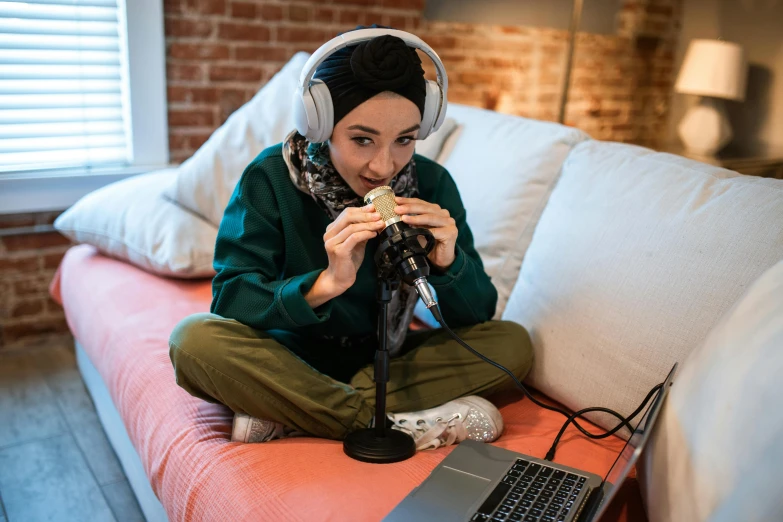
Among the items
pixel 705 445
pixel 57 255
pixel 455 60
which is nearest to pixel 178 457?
pixel 705 445

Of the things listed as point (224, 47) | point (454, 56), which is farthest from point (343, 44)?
point (454, 56)

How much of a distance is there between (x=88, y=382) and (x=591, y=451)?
1.62 meters

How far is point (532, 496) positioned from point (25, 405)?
171 centimetres

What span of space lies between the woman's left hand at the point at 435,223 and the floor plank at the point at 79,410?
1.07 m

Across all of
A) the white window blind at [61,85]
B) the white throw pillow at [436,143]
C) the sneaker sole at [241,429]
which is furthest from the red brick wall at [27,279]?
the sneaker sole at [241,429]

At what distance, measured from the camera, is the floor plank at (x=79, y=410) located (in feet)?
6.18

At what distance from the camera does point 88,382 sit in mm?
2273

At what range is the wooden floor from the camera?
1.69 meters

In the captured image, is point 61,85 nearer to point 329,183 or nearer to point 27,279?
point 27,279

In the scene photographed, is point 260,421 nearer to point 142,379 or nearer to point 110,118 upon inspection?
point 142,379

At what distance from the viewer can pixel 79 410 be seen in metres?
2.17

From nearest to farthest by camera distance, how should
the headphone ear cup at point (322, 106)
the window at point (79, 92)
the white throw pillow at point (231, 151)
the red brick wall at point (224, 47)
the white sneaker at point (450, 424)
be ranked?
the headphone ear cup at point (322, 106), the white sneaker at point (450, 424), the white throw pillow at point (231, 151), the window at point (79, 92), the red brick wall at point (224, 47)

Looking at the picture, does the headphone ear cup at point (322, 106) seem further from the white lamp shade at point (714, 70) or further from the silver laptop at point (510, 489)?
the white lamp shade at point (714, 70)

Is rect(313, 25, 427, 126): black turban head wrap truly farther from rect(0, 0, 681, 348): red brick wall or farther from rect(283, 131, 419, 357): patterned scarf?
rect(0, 0, 681, 348): red brick wall
